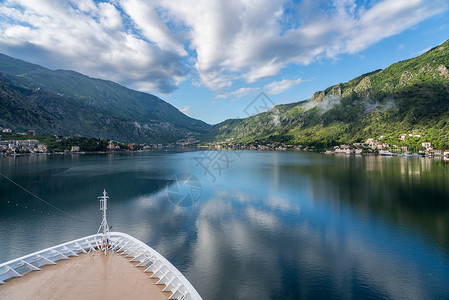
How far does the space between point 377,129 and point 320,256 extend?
141m

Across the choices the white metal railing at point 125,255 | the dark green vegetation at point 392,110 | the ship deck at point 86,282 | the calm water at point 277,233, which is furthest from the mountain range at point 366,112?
the ship deck at point 86,282

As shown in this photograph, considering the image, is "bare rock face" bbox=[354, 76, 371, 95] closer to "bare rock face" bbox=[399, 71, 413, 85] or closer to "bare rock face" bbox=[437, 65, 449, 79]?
"bare rock face" bbox=[399, 71, 413, 85]

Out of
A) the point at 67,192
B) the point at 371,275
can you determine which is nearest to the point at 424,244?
the point at 371,275

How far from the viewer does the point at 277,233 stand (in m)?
17.5

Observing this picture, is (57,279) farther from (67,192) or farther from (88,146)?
(88,146)

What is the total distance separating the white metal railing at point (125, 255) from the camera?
753 cm

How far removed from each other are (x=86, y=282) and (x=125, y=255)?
2.12 metres

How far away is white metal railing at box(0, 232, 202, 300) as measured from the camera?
24.7 feet

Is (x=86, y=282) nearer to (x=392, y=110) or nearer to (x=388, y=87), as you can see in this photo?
(x=392, y=110)

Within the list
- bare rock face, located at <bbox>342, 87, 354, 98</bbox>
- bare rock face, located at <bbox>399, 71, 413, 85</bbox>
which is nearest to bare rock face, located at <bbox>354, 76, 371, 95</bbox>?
bare rock face, located at <bbox>342, 87, 354, 98</bbox>

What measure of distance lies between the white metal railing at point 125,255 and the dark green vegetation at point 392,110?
4470 inches

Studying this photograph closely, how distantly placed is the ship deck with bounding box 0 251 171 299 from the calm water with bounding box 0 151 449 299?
3371 millimetres

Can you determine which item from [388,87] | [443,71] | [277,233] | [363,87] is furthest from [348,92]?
[277,233]

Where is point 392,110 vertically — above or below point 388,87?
below
